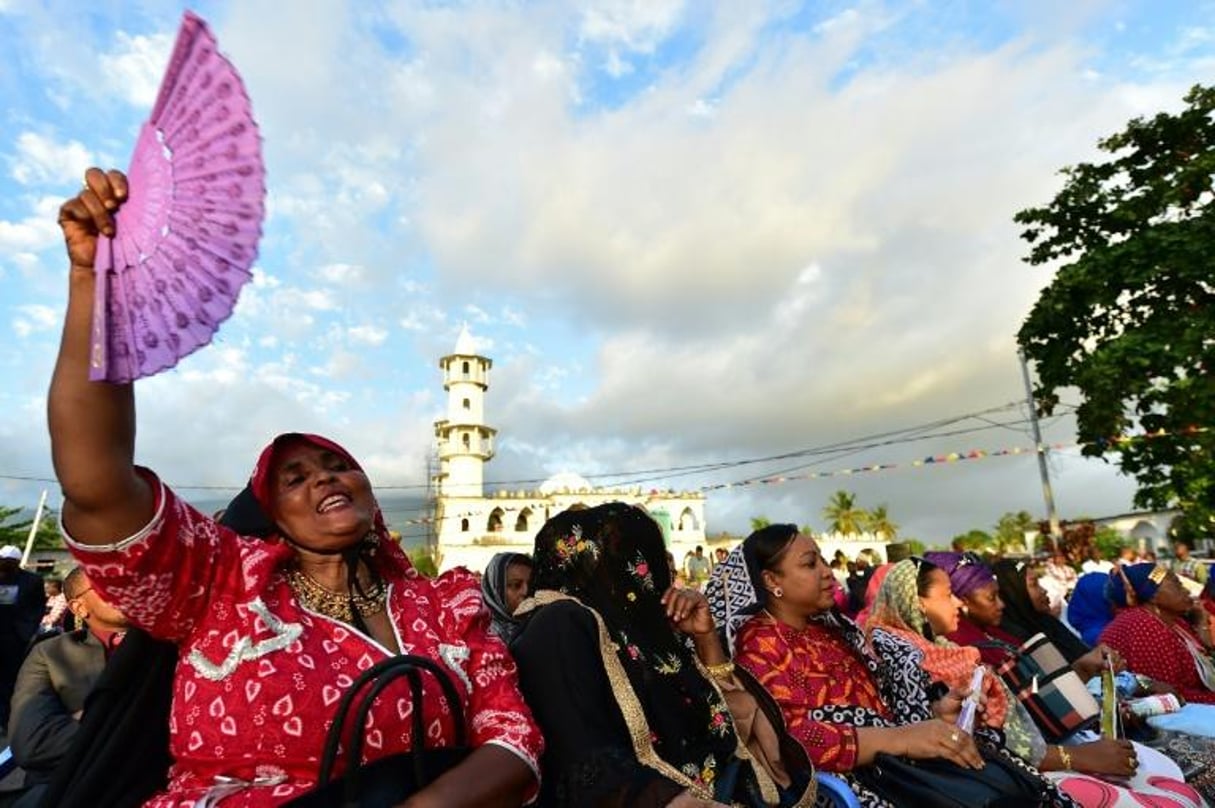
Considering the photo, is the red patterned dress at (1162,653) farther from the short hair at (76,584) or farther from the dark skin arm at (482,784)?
the short hair at (76,584)

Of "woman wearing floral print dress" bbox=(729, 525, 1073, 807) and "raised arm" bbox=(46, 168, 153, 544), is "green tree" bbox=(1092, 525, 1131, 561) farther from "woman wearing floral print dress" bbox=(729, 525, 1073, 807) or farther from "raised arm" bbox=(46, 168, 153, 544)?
"raised arm" bbox=(46, 168, 153, 544)

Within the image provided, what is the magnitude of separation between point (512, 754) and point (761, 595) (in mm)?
1684

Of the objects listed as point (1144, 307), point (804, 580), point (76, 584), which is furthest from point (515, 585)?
point (1144, 307)

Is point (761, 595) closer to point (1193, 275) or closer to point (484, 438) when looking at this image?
point (1193, 275)

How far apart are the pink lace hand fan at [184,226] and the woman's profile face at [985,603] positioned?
4488 millimetres

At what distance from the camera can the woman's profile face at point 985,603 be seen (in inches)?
181

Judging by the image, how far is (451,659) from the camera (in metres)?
2.01

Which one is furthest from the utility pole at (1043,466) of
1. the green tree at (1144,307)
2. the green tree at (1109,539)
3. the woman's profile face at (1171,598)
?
the green tree at (1109,539)

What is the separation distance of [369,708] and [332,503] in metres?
0.62

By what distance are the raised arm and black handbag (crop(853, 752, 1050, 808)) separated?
8.95 ft

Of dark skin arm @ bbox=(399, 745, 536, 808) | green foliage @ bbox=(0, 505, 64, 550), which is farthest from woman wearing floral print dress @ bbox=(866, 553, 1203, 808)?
green foliage @ bbox=(0, 505, 64, 550)

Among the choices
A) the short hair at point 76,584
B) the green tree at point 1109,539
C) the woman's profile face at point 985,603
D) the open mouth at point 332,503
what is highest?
the open mouth at point 332,503

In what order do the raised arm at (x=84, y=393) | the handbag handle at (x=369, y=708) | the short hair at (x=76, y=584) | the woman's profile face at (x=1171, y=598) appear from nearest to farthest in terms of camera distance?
the raised arm at (x=84, y=393), the handbag handle at (x=369, y=708), the short hair at (x=76, y=584), the woman's profile face at (x=1171, y=598)

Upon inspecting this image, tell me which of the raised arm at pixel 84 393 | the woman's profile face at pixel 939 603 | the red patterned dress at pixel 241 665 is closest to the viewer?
the raised arm at pixel 84 393
